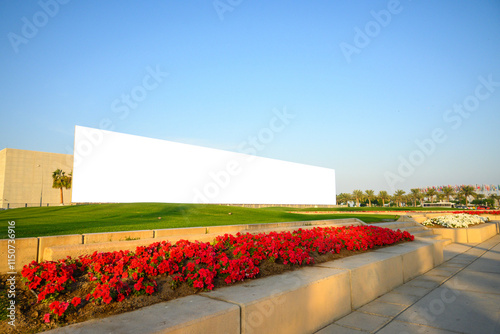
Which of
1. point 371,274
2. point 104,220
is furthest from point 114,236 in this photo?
point 371,274

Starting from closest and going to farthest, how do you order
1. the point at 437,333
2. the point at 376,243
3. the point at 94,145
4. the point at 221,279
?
the point at 437,333
the point at 221,279
the point at 376,243
the point at 94,145

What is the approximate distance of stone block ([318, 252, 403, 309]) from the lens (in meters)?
4.82

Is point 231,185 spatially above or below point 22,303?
above

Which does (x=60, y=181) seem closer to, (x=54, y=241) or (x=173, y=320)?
(x=54, y=241)

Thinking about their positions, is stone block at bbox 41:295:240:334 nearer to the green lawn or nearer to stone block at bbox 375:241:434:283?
the green lawn

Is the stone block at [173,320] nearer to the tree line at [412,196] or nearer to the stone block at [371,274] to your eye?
the stone block at [371,274]

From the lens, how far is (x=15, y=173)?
169 feet

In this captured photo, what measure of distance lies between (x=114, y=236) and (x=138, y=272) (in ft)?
9.25

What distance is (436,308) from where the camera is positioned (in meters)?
4.63

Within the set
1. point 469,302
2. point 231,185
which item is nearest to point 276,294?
point 469,302

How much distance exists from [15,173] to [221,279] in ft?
200

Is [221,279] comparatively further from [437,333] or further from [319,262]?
[437,333]

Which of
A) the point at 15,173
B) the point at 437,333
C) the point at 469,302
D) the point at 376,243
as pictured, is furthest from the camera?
the point at 15,173

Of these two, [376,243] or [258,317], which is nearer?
[258,317]
